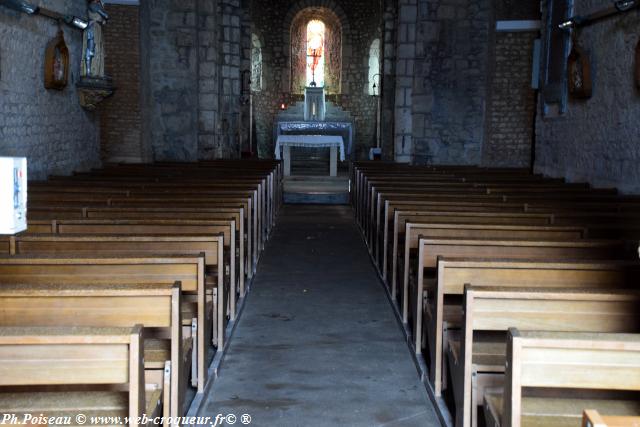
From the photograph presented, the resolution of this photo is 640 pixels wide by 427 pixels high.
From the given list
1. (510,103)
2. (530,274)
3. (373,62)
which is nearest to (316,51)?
Answer: (373,62)

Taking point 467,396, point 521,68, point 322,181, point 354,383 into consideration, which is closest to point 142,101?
point 322,181

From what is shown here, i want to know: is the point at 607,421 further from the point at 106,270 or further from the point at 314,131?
the point at 314,131

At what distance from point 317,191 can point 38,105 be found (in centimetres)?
575

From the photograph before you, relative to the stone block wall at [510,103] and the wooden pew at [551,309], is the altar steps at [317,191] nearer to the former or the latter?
the stone block wall at [510,103]

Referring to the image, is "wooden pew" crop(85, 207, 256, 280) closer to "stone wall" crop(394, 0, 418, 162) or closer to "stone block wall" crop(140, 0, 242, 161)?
"stone block wall" crop(140, 0, 242, 161)

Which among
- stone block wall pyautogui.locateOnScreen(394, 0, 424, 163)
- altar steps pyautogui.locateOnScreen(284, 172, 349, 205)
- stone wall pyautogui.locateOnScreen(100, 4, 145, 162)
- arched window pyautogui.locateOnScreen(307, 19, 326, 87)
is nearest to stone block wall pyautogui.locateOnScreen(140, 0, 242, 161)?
stone wall pyautogui.locateOnScreen(100, 4, 145, 162)

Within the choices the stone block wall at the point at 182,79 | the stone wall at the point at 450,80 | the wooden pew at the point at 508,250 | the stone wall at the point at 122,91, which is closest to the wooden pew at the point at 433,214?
the wooden pew at the point at 508,250

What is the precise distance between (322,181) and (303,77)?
360 inches

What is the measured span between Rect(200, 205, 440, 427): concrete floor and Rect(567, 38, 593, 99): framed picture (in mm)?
3706

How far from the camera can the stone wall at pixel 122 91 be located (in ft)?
39.7

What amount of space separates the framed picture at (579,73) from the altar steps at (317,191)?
15.6ft

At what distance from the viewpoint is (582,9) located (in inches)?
358

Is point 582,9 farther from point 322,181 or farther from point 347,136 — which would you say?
point 347,136

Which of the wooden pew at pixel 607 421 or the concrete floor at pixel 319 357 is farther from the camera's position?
the concrete floor at pixel 319 357
